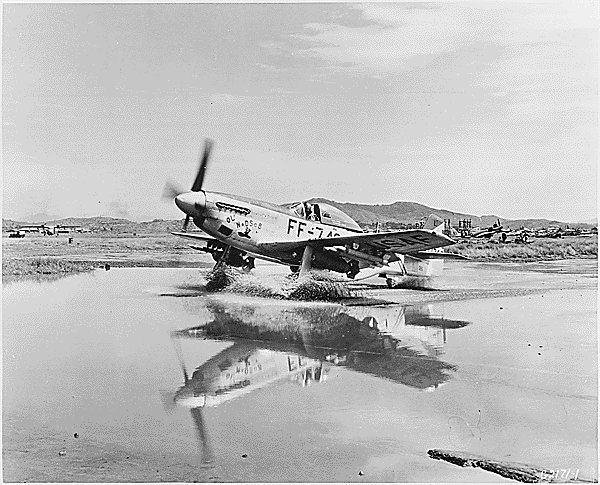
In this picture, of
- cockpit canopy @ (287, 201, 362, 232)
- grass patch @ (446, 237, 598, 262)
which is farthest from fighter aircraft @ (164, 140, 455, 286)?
grass patch @ (446, 237, 598, 262)

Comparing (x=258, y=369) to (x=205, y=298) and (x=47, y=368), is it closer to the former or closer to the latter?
(x=47, y=368)

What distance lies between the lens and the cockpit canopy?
339 inches

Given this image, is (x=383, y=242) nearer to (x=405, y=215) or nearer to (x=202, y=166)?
(x=405, y=215)

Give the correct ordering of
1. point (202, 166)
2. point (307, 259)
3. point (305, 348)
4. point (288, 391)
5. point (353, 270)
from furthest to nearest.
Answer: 1. point (353, 270)
2. point (307, 259)
3. point (202, 166)
4. point (305, 348)
5. point (288, 391)

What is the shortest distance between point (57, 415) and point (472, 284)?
243 inches

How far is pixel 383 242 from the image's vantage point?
819 centimetres

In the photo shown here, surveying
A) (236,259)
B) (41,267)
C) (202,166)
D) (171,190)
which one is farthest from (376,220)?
(41,267)

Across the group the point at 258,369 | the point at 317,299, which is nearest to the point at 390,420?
the point at 258,369

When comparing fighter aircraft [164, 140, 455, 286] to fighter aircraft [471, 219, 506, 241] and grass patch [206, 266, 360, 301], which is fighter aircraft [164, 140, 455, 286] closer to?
grass patch [206, 266, 360, 301]

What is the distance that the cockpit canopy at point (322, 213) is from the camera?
8.60 meters

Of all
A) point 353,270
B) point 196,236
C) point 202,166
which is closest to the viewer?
point 202,166

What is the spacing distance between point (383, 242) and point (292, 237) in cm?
128

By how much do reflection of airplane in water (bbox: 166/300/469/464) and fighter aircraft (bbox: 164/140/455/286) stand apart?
4.65 feet

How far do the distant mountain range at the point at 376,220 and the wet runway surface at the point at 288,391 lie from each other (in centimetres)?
140
